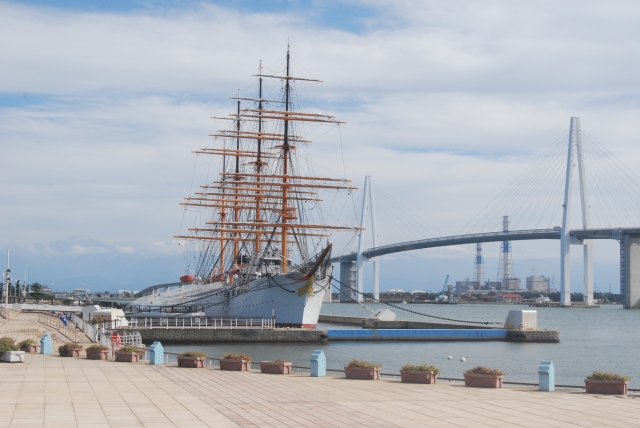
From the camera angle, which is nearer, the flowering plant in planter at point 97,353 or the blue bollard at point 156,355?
the blue bollard at point 156,355

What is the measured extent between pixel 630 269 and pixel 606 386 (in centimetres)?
10185

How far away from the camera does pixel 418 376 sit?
68.0 ft

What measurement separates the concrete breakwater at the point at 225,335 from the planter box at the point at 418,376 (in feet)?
86.9

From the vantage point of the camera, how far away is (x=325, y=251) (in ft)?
170

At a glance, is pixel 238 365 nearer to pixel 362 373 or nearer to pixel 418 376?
pixel 362 373

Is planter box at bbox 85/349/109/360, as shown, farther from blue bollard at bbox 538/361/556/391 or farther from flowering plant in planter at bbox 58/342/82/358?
blue bollard at bbox 538/361/556/391

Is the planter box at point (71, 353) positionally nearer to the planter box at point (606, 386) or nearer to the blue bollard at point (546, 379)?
the blue bollard at point (546, 379)

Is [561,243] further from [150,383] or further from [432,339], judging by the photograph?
[150,383]

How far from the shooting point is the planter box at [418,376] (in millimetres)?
20625

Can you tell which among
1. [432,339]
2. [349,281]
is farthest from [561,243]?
[432,339]

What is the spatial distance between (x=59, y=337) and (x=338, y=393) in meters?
20.5

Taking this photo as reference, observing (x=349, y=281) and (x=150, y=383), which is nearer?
(x=150, y=383)

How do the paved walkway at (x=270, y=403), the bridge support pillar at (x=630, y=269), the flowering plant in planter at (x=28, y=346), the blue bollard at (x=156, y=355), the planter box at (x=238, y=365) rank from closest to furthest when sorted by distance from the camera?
the paved walkway at (x=270, y=403)
the planter box at (x=238, y=365)
the blue bollard at (x=156, y=355)
the flowering plant in planter at (x=28, y=346)
the bridge support pillar at (x=630, y=269)

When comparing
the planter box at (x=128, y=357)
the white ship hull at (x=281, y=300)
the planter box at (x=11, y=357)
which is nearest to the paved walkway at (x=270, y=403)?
the planter box at (x=11, y=357)
